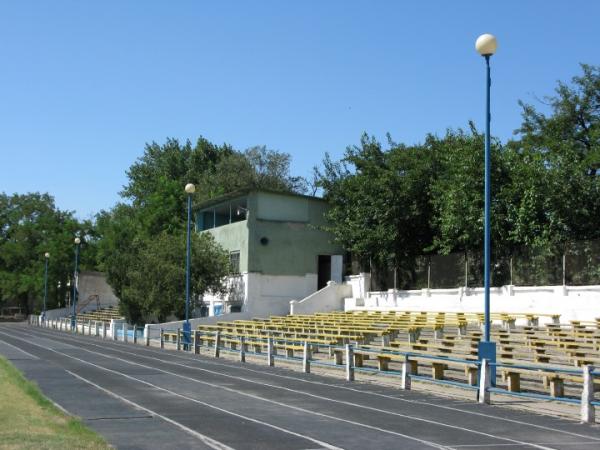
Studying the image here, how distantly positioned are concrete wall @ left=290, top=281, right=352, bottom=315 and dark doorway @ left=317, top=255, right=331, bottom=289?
413cm

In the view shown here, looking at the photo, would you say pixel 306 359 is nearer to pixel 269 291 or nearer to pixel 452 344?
pixel 452 344

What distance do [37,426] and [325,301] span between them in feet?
121

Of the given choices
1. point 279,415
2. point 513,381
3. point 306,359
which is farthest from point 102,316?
point 279,415

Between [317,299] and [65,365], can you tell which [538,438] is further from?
[317,299]

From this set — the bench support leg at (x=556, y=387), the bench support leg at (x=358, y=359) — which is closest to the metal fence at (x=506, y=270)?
the bench support leg at (x=358, y=359)

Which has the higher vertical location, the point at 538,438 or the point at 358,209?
the point at 358,209

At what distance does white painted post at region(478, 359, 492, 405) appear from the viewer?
15953 mm

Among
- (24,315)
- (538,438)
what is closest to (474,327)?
(538,438)

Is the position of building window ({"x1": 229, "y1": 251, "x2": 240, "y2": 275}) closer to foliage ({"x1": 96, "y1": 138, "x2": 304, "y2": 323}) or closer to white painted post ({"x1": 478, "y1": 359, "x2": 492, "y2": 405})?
foliage ({"x1": 96, "y1": 138, "x2": 304, "y2": 323})

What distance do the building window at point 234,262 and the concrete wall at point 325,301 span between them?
5.40 meters

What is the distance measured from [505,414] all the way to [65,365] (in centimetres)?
1586

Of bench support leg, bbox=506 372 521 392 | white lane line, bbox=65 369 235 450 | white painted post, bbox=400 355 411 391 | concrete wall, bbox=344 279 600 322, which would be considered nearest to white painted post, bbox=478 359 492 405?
bench support leg, bbox=506 372 521 392

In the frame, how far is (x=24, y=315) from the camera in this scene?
95.3 meters

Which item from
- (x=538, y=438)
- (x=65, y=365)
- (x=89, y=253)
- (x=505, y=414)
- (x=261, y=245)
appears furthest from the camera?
(x=89, y=253)
